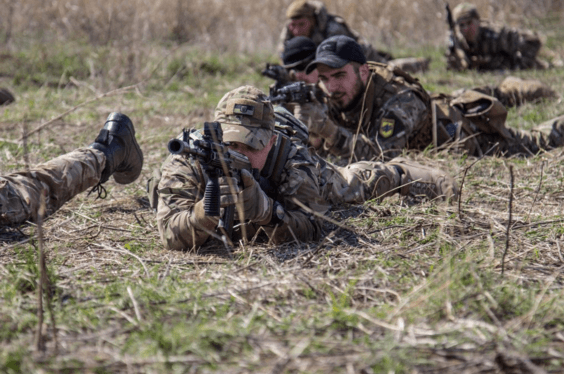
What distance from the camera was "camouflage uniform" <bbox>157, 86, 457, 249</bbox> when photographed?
120 inches

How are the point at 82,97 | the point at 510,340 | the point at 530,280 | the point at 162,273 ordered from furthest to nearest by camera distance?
the point at 82,97, the point at 162,273, the point at 530,280, the point at 510,340

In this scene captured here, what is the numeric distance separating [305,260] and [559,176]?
8.27 ft

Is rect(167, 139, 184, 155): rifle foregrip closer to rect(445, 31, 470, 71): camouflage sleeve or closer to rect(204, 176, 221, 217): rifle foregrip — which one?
rect(204, 176, 221, 217): rifle foregrip

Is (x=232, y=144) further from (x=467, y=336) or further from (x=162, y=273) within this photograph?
(x=467, y=336)

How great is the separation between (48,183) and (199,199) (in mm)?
1023

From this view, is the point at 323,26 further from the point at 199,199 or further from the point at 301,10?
the point at 199,199

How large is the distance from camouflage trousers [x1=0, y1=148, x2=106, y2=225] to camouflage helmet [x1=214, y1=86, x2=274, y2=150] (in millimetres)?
1051

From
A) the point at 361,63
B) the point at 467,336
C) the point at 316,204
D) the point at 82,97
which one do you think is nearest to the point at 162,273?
the point at 316,204

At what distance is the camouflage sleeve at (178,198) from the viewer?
306cm

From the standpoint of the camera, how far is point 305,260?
2.92 metres

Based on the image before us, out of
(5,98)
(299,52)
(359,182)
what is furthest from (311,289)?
(5,98)

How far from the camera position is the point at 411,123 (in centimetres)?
502

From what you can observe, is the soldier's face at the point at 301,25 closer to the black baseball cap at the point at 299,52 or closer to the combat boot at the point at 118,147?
the black baseball cap at the point at 299,52

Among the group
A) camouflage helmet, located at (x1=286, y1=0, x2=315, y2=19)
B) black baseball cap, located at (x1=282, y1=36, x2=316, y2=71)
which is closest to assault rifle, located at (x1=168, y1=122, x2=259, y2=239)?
black baseball cap, located at (x1=282, y1=36, x2=316, y2=71)
